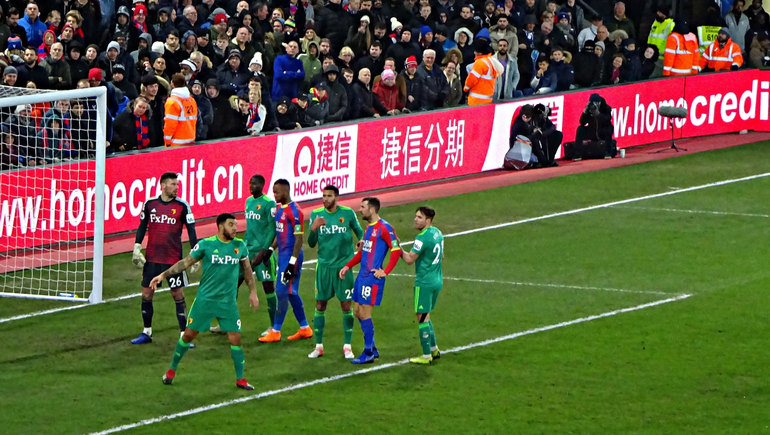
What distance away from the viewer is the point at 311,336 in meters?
17.9

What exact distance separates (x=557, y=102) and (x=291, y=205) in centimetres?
1482

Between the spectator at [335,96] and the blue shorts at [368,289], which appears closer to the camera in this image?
the blue shorts at [368,289]

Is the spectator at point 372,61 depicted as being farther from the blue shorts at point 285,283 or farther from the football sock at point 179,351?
the football sock at point 179,351

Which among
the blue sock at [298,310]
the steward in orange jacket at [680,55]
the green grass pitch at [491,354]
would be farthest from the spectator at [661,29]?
the blue sock at [298,310]

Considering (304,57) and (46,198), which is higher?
(304,57)

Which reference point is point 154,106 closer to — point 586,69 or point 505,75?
point 505,75

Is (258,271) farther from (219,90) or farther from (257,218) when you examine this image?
(219,90)

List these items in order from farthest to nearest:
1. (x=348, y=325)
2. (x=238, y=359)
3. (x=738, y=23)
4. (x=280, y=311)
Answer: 1. (x=738, y=23)
2. (x=280, y=311)
3. (x=348, y=325)
4. (x=238, y=359)

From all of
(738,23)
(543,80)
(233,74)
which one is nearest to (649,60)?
(738,23)

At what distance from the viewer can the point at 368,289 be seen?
16.5m

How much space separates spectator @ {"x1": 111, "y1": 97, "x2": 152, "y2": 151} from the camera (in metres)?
23.7

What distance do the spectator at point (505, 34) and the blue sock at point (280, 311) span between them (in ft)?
51.8

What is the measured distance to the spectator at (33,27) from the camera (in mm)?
26297

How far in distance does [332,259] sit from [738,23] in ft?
79.1
